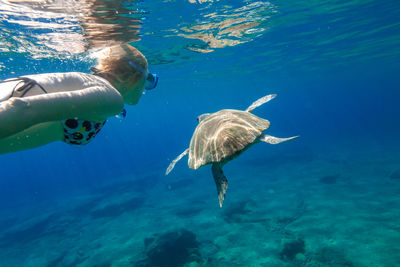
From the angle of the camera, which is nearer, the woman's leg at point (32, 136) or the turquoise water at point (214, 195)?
the woman's leg at point (32, 136)

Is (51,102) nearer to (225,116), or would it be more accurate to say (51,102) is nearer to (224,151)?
(224,151)

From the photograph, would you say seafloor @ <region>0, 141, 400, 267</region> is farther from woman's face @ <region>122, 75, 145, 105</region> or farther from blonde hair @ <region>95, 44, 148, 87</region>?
blonde hair @ <region>95, 44, 148, 87</region>

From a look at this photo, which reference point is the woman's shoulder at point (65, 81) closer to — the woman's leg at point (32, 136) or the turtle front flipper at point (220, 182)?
the woman's leg at point (32, 136)

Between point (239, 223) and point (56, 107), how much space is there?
1094 centimetres

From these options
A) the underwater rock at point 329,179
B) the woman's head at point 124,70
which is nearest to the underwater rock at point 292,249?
the woman's head at point 124,70

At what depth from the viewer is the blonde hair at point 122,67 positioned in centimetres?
232

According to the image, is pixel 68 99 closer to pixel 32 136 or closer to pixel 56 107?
pixel 56 107

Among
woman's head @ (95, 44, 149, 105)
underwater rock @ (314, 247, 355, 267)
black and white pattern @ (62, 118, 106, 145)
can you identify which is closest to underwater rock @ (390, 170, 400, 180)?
underwater rock @ (314, 247, 355, 267)

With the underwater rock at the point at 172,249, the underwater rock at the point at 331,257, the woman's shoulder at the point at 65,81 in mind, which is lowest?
the underwater rock at the point at 172,249

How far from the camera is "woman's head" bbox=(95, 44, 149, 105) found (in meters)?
2.33

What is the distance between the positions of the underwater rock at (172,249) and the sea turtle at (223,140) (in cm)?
612

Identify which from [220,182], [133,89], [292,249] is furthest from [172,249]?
[133,89]

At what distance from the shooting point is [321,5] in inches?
468

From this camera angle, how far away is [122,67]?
2377mm
